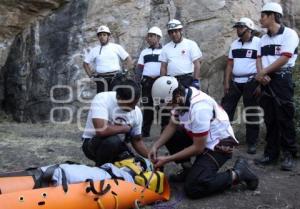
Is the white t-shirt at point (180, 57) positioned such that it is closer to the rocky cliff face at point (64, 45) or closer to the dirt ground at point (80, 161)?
the dirt ground at point (80, 161)

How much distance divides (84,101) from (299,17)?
19.6 ft

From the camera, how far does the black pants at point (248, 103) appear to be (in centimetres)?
671

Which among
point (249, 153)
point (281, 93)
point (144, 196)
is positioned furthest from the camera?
point (249, 153)

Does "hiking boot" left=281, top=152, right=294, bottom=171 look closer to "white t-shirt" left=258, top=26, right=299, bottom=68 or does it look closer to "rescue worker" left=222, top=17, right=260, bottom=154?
"rescue worker" left=222, top=17, right=260, bottom=154

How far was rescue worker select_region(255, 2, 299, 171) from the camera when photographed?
5.55 m

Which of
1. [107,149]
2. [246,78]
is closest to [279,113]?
[246,78]

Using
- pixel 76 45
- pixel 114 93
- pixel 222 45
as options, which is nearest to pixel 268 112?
pixel 114 93

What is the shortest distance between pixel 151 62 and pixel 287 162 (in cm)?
328

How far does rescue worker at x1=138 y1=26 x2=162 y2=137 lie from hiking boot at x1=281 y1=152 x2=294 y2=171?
9.14 feet

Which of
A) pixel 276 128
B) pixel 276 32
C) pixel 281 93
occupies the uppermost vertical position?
pixel 276 32

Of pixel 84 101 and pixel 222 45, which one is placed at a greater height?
pixel 222 45

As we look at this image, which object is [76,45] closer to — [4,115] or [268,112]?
[4,115]

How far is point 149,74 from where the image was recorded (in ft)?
26.6

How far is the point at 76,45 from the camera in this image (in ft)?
34.2
